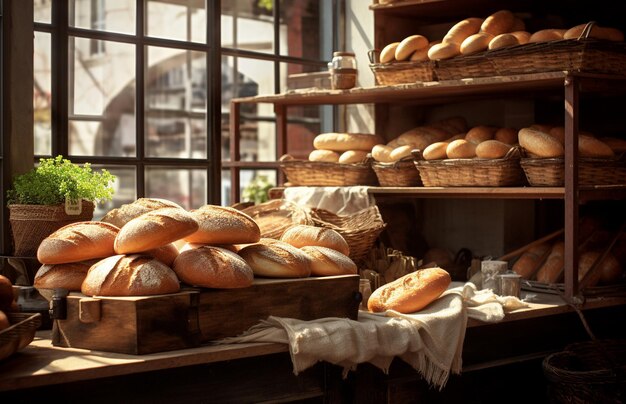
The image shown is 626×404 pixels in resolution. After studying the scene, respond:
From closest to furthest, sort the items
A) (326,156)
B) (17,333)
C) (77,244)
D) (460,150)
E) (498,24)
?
(17,333), (77,244), (460,150), (498,24), (326,156)

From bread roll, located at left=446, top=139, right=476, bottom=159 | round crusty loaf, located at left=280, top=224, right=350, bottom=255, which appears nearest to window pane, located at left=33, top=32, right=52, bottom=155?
round crusty loaf, located at left=280, top=224, right=350, bottom=255

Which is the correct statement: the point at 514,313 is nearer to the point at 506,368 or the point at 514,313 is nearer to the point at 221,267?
the point at 506,368

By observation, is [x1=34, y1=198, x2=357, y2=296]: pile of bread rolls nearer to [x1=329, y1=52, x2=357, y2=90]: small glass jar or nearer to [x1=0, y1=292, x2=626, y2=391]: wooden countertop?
[x1=0, y1=292, x2=626, y2=391]: wooden countertop

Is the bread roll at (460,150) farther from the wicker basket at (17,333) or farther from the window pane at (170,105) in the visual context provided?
the window pane at (170,105)

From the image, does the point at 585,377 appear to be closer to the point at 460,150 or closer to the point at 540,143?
the point at 540,143

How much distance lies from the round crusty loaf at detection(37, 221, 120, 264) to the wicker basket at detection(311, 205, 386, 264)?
1294mm

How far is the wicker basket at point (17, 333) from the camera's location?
8.61 ft

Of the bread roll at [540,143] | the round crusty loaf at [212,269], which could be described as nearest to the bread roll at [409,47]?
the bread roll at [540,143]

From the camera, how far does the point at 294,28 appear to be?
18.0ft

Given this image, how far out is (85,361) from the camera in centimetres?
275

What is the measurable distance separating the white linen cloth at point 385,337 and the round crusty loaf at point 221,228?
0.32m

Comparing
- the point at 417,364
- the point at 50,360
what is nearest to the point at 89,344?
the point at 50,360

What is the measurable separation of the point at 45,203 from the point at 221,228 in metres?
0.71

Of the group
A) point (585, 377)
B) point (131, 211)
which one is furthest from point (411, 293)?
point (131, 211)
